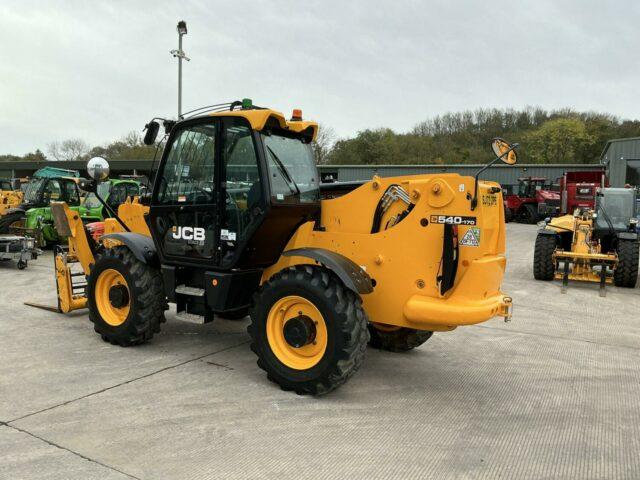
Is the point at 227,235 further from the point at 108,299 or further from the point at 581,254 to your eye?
the point at 581,254

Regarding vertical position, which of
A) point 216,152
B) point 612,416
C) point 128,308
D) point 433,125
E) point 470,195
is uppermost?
point 433,125

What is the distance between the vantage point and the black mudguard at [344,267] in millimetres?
4090

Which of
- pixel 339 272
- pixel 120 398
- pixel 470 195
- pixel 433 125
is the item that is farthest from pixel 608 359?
pixel 433 125

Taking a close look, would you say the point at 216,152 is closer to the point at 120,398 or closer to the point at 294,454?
the point at 120,398

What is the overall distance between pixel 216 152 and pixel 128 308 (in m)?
1.97

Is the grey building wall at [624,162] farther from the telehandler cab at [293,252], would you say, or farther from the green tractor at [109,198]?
the telehandler cab at [293,252]

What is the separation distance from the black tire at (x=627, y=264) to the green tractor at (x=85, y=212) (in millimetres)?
11422

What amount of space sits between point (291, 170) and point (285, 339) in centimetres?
155

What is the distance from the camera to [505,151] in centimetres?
421

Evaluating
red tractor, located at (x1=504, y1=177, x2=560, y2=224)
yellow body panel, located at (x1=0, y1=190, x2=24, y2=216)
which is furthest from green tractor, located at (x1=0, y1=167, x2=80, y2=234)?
red tractor, located at (x1=504, y1=177, x2=560, y2=224)

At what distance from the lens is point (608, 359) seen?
5566mm

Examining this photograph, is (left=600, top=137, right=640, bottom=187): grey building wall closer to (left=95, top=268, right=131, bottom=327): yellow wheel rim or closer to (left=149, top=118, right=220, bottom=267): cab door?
(left=149, top=118, right=220, bottom=267): cab door

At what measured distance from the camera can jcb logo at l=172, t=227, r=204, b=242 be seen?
4.96 m

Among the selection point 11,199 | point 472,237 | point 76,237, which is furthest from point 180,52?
point 472,237
